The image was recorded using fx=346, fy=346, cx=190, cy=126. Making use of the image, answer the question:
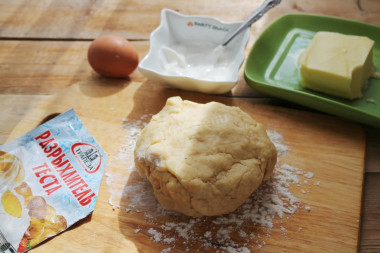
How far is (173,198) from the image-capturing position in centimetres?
135

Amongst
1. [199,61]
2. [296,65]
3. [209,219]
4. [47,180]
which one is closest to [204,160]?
[209,219]

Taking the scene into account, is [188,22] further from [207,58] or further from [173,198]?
[173,198]

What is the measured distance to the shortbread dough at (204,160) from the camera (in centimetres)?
131

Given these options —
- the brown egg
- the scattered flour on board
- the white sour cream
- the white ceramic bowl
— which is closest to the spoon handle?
the white ceramic bowl

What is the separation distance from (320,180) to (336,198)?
10 centimetres

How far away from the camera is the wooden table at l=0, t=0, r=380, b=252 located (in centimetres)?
199

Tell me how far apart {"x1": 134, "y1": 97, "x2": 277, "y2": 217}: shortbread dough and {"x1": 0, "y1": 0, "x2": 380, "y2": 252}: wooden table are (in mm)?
562

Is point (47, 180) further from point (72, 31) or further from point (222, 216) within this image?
point (72, 31)

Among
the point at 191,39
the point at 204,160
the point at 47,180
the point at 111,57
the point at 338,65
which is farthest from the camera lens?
the point at 191,39

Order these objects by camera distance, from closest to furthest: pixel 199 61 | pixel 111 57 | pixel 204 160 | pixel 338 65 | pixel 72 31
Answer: pixel 204 160
pixel 338 65
pixel 111 57
pixel 199 61
pixel 72 31

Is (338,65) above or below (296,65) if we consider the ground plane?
above

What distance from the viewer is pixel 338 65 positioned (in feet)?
5.90

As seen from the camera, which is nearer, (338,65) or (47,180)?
(47,180)

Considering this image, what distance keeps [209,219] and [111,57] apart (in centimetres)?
106
